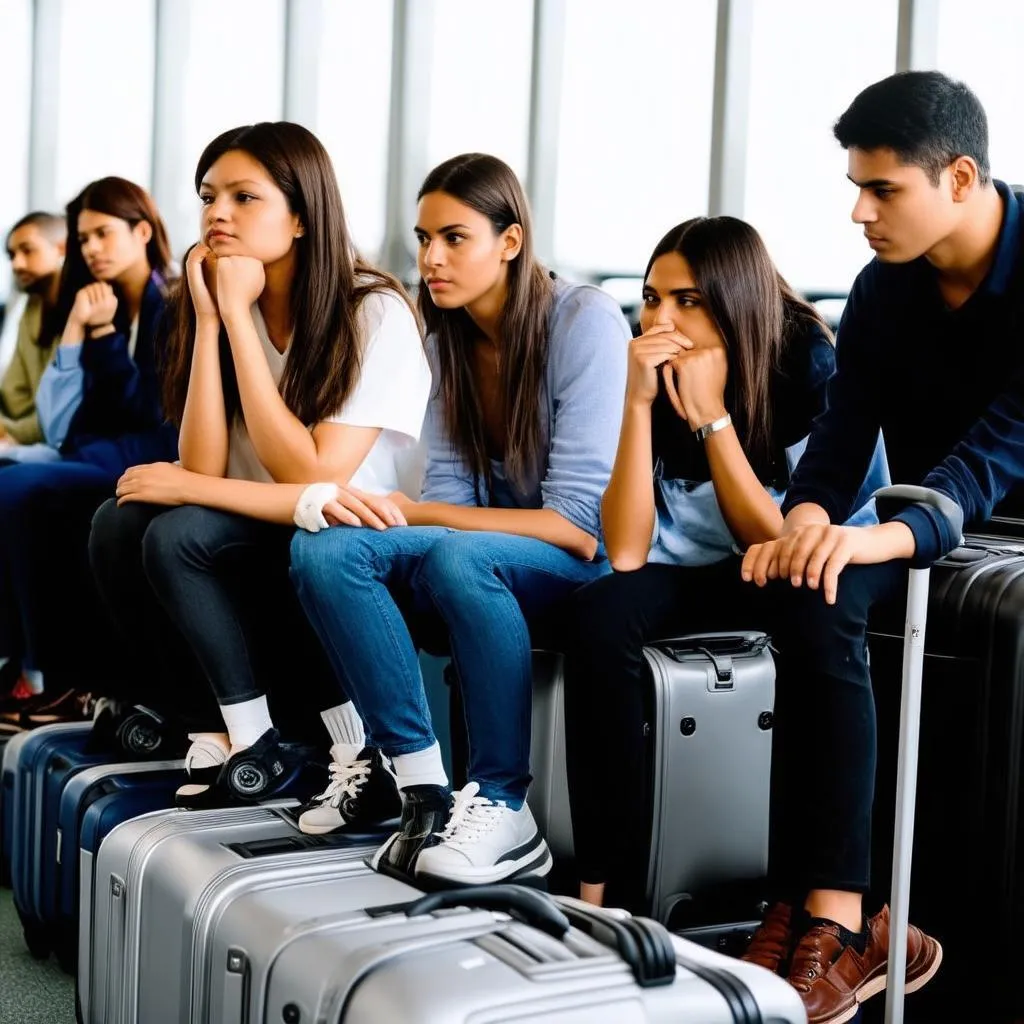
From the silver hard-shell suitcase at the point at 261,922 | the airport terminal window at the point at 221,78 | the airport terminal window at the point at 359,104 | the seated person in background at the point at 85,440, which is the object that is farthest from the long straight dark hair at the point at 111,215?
the airport terminal window at the point at 221,78

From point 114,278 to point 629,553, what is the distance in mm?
1670

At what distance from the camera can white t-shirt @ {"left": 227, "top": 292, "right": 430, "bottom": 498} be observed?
79.4 inches

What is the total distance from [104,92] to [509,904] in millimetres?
5309

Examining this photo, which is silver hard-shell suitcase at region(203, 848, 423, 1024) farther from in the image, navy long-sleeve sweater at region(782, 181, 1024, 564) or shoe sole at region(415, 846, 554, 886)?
navy long-sleeve sweater at region(782, 181, 1024, 564)

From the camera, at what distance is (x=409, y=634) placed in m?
1.80

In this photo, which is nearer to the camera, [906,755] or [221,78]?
[906,755]

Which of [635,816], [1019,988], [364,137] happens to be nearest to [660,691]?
[635,816]

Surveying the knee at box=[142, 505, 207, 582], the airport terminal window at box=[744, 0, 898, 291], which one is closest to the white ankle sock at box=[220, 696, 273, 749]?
the knee at box=[142, 505, 207, 582]

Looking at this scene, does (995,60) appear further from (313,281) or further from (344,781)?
(344,781)

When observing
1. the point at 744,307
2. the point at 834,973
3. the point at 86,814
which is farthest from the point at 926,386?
the point at 86,814

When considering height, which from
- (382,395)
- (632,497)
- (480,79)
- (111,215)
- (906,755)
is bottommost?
(906,755)

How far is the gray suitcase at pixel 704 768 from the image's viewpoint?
5.66ft

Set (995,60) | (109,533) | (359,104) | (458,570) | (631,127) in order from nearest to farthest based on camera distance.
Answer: (458,570) < (109,533) < (995,60) < (631,127) < (359,104)

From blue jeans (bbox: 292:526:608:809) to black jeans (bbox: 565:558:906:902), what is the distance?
0.25 ft
